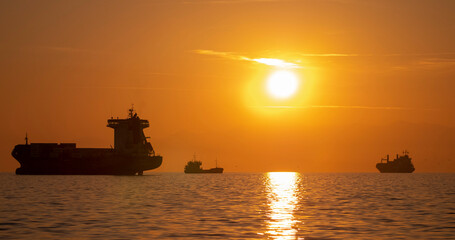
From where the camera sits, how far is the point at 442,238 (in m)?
34.2

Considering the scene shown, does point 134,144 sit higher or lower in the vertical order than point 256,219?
higher

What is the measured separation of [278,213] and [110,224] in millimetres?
15651

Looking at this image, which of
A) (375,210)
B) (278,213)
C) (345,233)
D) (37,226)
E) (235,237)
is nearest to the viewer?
(235,237)

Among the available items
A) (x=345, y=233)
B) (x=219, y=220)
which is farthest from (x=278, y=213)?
(x=345, y=233)

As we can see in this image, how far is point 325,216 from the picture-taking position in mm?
47219

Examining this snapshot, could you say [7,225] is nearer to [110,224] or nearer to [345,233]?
[110,224]

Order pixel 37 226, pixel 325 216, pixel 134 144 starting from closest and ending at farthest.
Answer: pixel 37 226, pixel 325 216, pixel 134 144

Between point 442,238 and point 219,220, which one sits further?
point 219,220

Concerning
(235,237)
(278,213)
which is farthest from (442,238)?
(278,213)

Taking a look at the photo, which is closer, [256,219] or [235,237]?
[235,237]

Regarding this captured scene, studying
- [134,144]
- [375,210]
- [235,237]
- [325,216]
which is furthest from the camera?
[134,144]

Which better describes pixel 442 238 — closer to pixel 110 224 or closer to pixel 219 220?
pixel 219 220

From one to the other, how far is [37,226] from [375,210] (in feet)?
97.3

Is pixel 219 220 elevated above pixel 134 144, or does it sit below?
below
